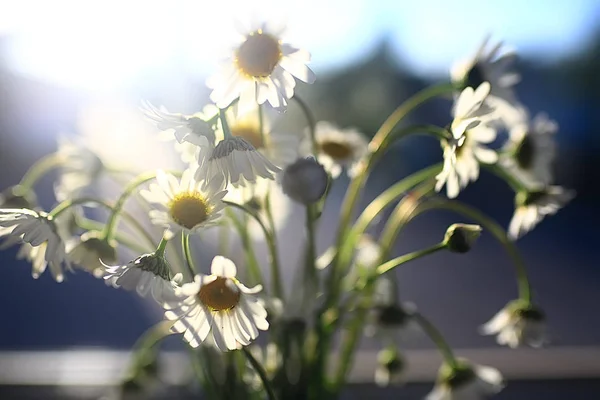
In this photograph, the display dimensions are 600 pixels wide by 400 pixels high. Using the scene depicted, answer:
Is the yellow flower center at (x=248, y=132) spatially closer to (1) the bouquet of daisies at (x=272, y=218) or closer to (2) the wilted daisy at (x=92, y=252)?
(1) the bouquet of daisies at (x=272, y=218)

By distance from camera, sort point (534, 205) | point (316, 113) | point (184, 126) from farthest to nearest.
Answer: point (316, 113)
point (534, 205)
point (184, 126)

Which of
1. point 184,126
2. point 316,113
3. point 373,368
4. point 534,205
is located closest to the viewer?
point 184,126

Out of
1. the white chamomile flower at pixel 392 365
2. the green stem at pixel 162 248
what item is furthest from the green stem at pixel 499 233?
the green stem at pixel 162 248

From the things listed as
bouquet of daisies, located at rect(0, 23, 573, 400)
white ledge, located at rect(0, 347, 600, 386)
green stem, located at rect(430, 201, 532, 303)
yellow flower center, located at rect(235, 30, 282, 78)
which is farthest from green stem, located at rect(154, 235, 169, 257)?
white ledge, located at rect(0, 347, 600, 386)

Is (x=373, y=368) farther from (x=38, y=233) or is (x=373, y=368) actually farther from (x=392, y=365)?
(x=38, y=233)

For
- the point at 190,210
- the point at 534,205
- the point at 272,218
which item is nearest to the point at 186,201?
the point at 190,210

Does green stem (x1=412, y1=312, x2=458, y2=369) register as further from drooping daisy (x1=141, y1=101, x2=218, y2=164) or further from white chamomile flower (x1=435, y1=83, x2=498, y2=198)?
drooping daisy (x1=141, y1=101, x2=218, y2=164)

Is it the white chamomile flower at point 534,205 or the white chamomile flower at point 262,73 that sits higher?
the white chamomile flower at point 262,73
